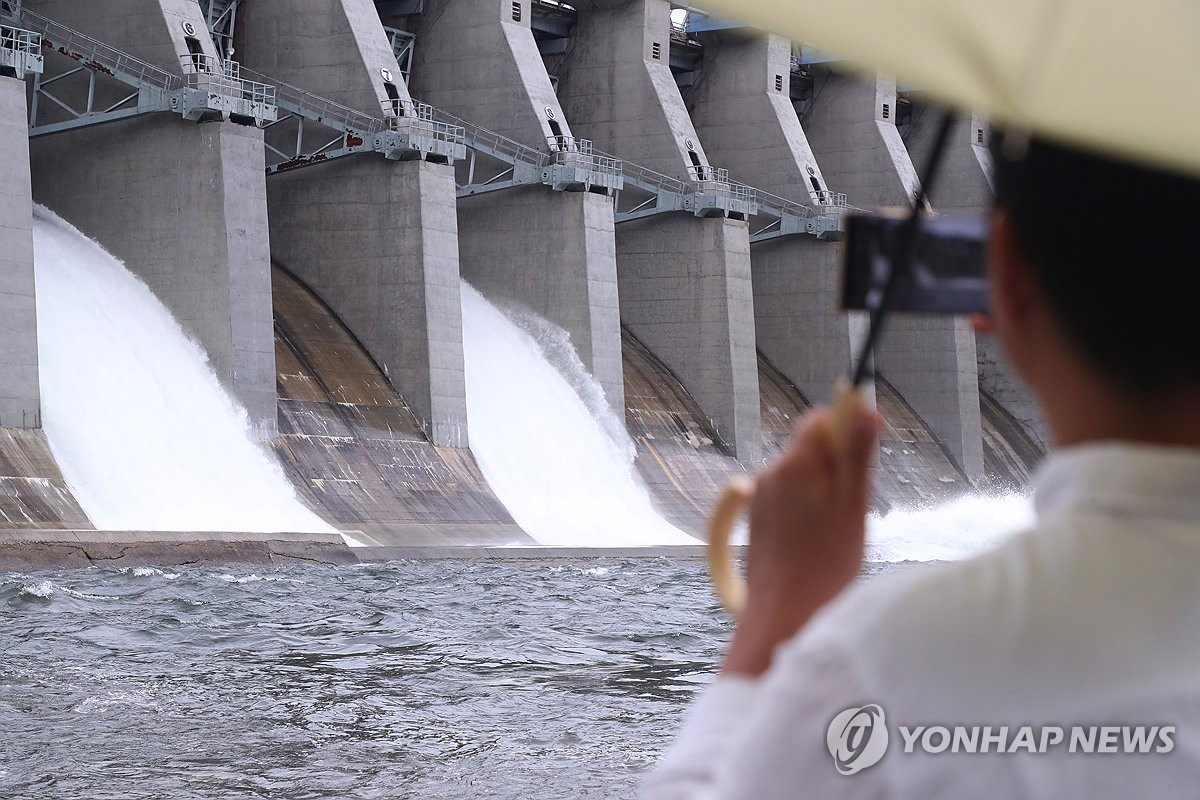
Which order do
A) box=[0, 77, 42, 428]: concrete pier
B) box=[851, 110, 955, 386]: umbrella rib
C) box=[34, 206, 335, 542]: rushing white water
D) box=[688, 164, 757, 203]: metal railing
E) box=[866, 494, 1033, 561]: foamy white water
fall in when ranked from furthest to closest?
box=[688, 164, 757, 203]: metal railing < box=[866, 494, 1033, 561]: foamy white water < box=[34, 206, 335, 542]: rushing white water < box=[0, 77, 42, 428]: concrete pier < box=[851, 110, 955, 386]: umbrella rib

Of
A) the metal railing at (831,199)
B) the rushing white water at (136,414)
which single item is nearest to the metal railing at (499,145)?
the rushing white water at (136,414)

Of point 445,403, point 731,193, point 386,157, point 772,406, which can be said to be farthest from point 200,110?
point 772,406

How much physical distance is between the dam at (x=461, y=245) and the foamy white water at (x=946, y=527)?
0.69m

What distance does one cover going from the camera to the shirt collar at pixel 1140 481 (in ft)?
3.32

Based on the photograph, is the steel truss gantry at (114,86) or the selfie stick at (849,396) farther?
the steel truss gantry at (114,86)

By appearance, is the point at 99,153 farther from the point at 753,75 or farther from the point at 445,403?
the point at 753,75

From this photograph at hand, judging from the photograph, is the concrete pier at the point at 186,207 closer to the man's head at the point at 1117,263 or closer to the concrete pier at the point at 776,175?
the concrete pier at the point at 776,175

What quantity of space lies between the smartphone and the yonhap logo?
0.92ft

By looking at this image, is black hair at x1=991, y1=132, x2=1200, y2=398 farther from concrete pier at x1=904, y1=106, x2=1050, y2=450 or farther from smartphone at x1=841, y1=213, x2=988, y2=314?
concrete pier at x1=904, y1=106, x2=1050, y2=450

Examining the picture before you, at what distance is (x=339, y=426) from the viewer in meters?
25.2

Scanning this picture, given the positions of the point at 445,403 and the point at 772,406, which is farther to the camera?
the point at 772,406

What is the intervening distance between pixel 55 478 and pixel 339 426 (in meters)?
6.17

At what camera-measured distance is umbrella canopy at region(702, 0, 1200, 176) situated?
39.8 inches

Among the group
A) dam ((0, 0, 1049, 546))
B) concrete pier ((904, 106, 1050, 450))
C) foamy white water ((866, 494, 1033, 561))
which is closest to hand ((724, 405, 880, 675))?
dam ((0, 0, 1049, 546))
